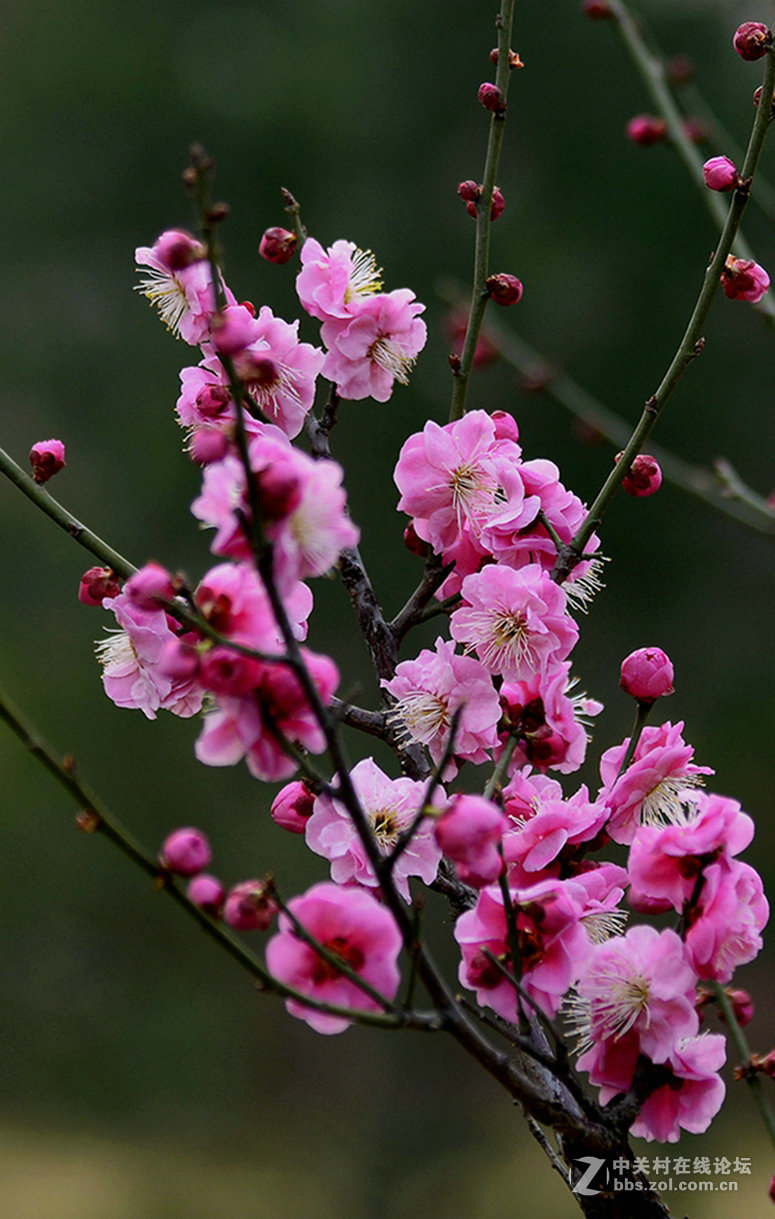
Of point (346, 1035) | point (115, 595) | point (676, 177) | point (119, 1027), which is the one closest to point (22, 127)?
point (676, 177)

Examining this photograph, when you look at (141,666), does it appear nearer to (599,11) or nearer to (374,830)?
(374,830)

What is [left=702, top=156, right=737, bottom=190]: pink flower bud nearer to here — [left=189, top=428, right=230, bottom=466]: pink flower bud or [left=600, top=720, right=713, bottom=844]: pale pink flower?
[left=600, top=720, right=713, bottom=844]: pale pink flower

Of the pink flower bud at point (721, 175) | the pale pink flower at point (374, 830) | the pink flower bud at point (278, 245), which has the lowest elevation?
the pale pink flower at point (374, 830)

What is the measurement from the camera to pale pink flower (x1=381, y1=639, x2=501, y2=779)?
683mm

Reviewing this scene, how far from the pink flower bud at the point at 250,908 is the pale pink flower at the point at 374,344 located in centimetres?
40

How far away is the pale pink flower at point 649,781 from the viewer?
67cm

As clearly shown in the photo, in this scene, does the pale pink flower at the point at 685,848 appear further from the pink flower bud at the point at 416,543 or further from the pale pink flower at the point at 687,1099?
the pink flower bud at the point at 416,543

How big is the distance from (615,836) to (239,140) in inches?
227

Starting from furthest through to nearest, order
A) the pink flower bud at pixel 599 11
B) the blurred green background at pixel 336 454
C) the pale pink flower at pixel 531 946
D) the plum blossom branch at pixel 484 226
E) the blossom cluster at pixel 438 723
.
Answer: the blurred green background at pixel 336 454, the pink flower bud at pixel 599 11, the plum blossom branch at pixel 484 226, the pale pink flower at pixel 531 946, the blossom cluster at pixel 438 723

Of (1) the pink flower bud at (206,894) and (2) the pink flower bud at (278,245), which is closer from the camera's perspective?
(1) the pink flower bud at (206,894)

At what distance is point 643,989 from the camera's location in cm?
58

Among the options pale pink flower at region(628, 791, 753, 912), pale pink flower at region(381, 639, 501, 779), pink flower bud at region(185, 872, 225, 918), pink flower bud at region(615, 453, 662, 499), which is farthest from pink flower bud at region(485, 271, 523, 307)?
pink flower bud at region(185, 872, 225, 918)

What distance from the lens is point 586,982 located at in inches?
23.0

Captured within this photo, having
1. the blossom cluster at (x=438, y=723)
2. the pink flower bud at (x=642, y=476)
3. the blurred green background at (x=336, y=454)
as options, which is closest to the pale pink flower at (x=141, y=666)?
the blossom cluster at (x=438, y=723)
